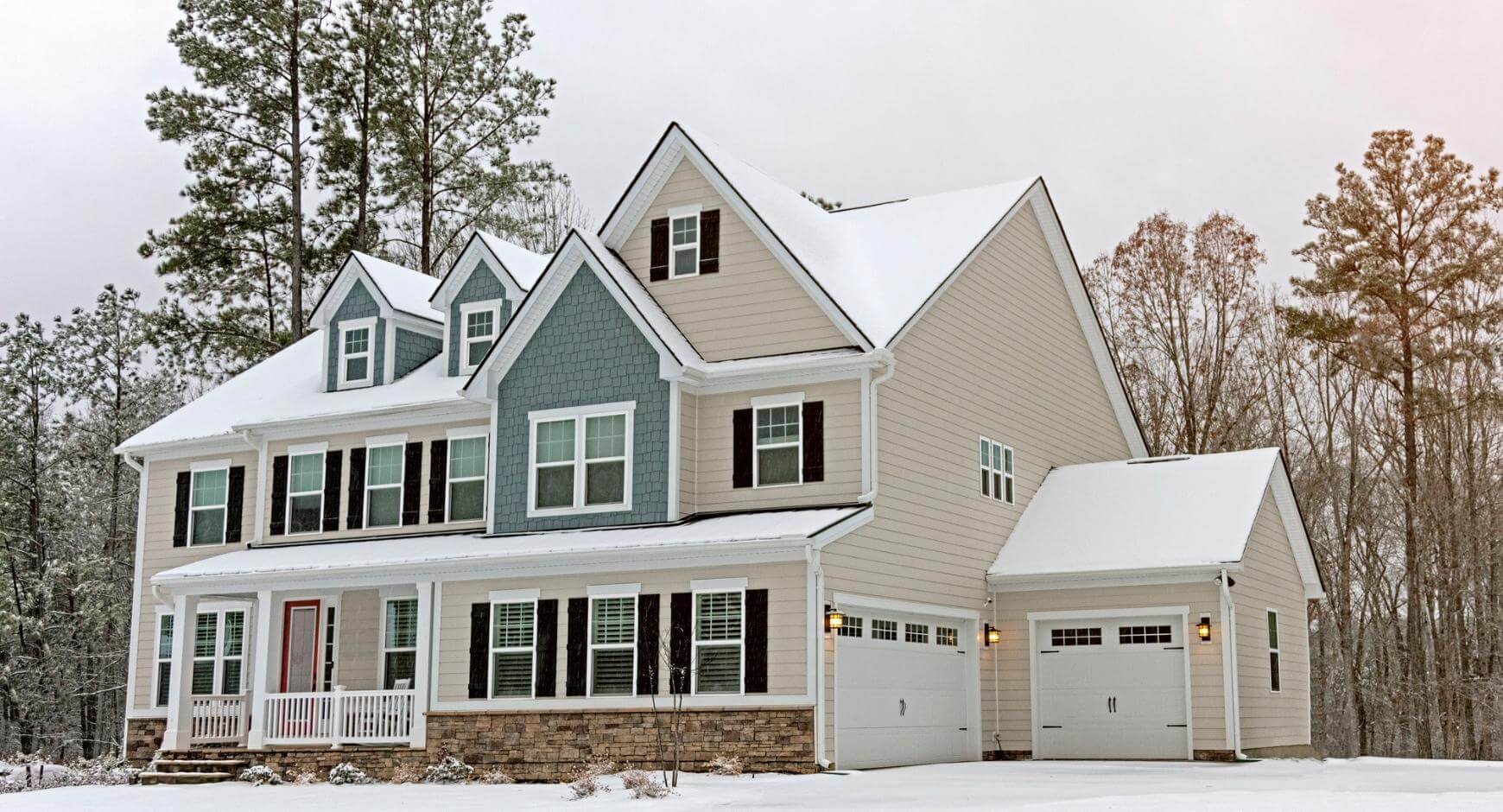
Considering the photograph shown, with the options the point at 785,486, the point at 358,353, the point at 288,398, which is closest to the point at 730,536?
the point at 785,486

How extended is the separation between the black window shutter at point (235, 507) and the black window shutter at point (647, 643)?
9562 mm

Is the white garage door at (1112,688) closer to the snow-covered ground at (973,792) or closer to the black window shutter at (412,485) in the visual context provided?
the snow-covered ground at (973,792)

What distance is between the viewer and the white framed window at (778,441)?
21.0m

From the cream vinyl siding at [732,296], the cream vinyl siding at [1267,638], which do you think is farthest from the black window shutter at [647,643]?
the cream vinyl siding at [1267,638]

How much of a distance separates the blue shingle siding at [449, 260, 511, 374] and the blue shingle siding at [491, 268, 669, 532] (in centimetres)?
265

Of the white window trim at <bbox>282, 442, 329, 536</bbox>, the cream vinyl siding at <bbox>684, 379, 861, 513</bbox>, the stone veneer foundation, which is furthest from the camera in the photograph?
the white window trim at <bbox>282, 442, 329, 536</bbox>

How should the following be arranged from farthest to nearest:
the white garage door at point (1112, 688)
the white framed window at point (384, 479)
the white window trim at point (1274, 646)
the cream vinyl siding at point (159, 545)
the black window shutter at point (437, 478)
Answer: the cream vinyl siding at point (159, 545)
the white framed window at point (384, 479)
the black window shutter at point (437, 478)
the white window trim at point (1274, 646)
the white garage door at point (1112, 688)

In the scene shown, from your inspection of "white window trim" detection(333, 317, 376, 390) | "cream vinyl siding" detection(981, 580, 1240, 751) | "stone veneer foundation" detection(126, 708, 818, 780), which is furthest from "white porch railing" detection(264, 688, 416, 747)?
"cream vinyl siding" detection(981, 580, 1240, 751)

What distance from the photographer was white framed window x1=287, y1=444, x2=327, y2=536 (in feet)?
83.4

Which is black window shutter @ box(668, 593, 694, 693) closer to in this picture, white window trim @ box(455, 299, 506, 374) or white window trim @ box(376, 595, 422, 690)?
white window trim @ box(376, 595, 422, 690)

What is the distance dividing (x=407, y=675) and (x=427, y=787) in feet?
15.0

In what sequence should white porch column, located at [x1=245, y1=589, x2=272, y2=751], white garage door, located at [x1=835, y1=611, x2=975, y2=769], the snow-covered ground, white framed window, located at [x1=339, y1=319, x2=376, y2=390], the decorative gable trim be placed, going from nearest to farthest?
the snow-covered ground, white garage door, located at [x1=835, y1=611, x2=975, y2=769], the decorative gable trim, white porch column, located at [x1=245, y1=589, x2=272, y2=751], white framed window, located at [x1=339, y1=319, x2=376, y2=390]

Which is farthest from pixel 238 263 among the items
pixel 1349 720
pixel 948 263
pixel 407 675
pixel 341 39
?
pixel 1349 720

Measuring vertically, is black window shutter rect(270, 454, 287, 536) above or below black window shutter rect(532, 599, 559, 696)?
above
